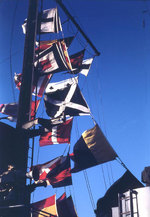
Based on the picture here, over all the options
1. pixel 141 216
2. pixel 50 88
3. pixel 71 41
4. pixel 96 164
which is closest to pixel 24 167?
pixel 96 164

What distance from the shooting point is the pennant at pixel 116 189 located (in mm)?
14036

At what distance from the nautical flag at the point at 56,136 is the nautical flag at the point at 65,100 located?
1180 millimetres

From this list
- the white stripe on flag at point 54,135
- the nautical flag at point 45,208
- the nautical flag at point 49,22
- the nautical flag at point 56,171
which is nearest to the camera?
the nautical flag at point 45,208

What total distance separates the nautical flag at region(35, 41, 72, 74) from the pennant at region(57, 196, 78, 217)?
22.8 feet

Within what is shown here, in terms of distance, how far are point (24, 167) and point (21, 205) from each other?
230 centimetres

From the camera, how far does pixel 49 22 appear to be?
56.8ft

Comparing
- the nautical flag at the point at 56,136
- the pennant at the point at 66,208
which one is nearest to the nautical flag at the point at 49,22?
the nautical flag at the point at 56,136

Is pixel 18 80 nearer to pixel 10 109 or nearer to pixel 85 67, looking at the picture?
pixel 10 109

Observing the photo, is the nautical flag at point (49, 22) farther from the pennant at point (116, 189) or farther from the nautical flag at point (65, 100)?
the pennant at point (116, 189)

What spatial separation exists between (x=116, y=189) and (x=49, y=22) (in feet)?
34.6

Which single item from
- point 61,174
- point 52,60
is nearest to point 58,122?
point 61,174

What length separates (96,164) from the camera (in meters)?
13.3

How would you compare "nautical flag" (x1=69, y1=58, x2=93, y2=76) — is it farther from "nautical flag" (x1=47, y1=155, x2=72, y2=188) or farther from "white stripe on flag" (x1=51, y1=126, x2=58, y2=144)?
"nautical flag" (x1=47, y1=155, x2=72, y2=188)

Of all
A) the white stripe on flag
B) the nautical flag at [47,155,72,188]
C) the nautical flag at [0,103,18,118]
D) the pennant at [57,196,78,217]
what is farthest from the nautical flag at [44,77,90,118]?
the pennant at [57,196,78,217]
